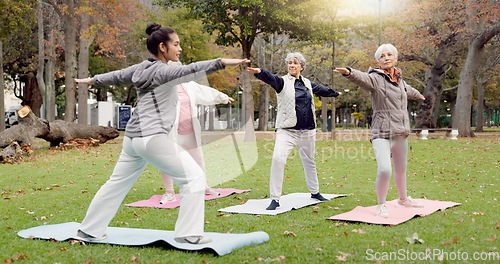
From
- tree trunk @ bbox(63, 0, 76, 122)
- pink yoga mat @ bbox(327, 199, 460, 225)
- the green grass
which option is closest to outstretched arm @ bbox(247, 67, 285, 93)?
the green grass

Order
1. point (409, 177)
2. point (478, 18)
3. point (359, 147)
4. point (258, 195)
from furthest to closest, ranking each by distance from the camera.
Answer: point (478, 18) < point (359, 147) < point (409, 177) < point (258, 195)

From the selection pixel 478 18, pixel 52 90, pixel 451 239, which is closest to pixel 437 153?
pixel 478 18

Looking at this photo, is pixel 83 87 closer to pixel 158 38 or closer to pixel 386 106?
pixel 386 106

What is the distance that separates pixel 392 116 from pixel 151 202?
4062 millimetres

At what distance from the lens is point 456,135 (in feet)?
88.4

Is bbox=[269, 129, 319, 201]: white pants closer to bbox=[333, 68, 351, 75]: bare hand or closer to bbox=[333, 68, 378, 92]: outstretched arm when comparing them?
bbox=[333, 68, 378, 92]: outstretched arm

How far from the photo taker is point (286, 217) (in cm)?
672

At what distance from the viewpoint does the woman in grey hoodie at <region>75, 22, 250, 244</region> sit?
480 centimetres

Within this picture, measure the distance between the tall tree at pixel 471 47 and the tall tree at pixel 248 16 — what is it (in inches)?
373

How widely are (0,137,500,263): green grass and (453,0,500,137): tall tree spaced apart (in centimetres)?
1455

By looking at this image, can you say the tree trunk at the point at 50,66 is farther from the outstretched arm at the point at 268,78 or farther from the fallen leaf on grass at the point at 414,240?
the fallen leaf on grass at the point at 414,240

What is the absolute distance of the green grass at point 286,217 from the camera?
4.71 m

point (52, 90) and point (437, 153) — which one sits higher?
point (52, 90)

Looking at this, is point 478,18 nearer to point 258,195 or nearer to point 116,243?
point 258,195
